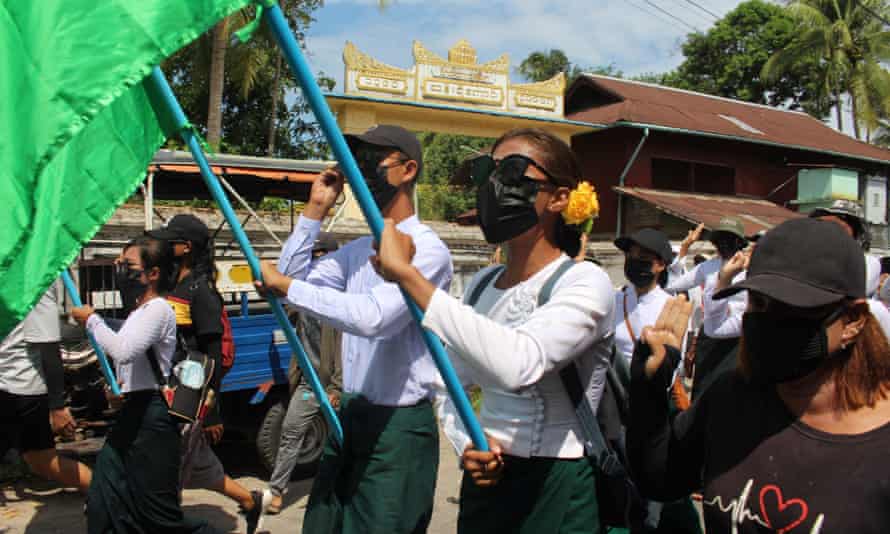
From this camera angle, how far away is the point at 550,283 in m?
2.23

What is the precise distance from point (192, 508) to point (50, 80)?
15.3 feet

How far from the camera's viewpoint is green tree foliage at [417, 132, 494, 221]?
83.4 feet

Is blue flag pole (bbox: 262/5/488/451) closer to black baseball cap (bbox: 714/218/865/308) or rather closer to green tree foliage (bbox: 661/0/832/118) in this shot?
black baseball cap (bbox: 714/218/865/308)

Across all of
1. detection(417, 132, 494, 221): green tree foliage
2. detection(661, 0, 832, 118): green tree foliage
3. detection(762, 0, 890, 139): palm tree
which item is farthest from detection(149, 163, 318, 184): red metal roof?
detection(661, 0, 832, 118): green tree foliage

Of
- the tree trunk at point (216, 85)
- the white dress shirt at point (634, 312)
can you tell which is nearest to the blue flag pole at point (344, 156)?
the white dress shirt at point (634, 312)

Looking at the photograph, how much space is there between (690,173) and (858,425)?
1979 cm

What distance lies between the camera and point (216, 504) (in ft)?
18.9

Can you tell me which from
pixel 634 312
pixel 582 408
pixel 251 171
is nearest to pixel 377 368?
pixel 582 408

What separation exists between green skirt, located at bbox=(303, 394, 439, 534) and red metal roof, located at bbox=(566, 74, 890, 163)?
15.8 metres

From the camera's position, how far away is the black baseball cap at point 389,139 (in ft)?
9.90

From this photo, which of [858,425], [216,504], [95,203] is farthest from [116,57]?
[216,504]

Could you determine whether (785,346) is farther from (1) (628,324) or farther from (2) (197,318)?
(2) (197,318)

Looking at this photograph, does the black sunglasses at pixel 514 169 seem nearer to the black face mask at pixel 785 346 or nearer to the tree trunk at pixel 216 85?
the black face mask at pixel 785 346

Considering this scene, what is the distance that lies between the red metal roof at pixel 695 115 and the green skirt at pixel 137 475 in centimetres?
1539
